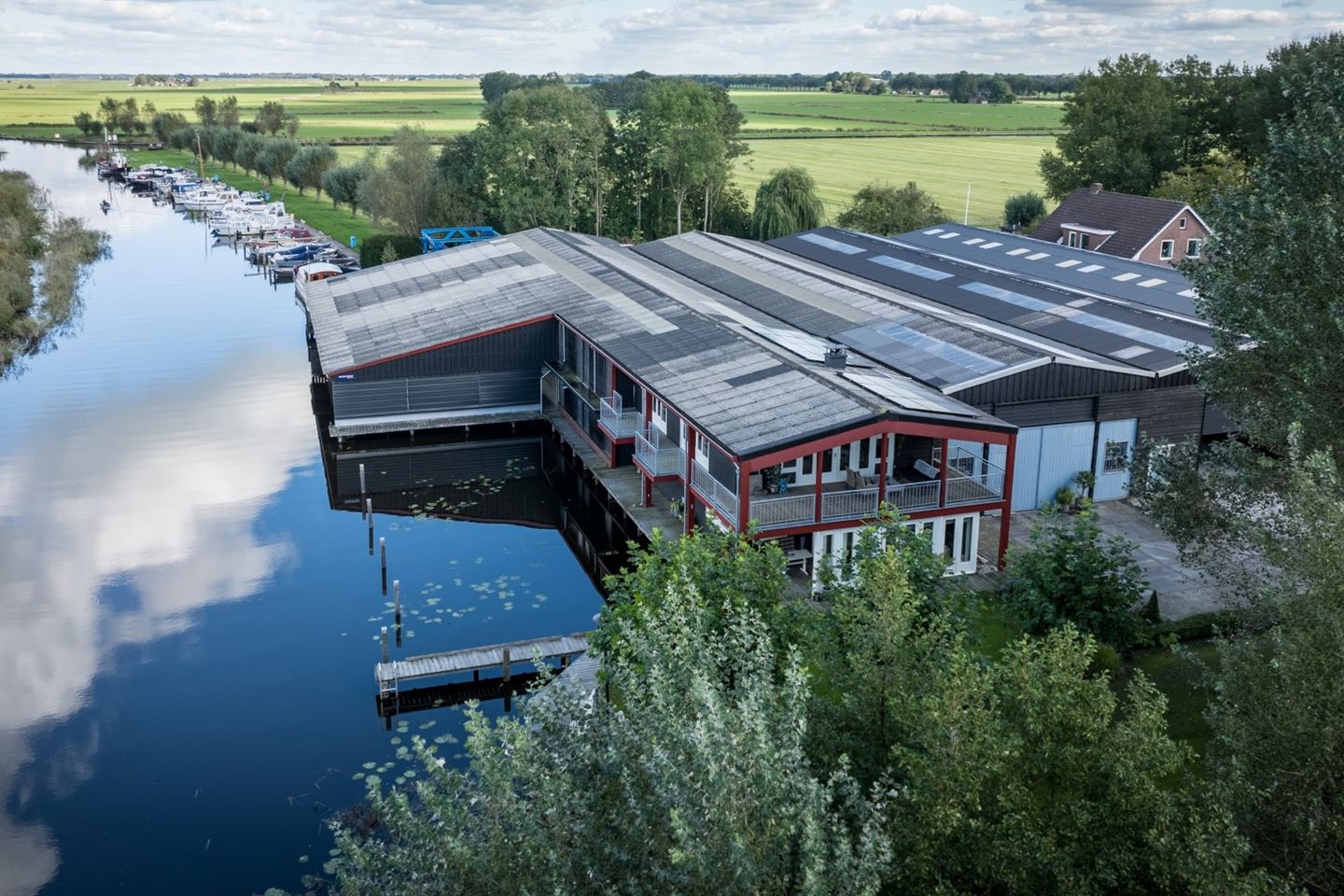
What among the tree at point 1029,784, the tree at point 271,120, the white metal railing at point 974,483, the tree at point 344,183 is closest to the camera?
the tree at point 1029,784

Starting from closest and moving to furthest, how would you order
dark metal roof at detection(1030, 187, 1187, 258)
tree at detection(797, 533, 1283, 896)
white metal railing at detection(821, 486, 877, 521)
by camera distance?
tree at detection(797, 533, 1283, 896)
white metal railing at detection(821, 486, 877, 521)
dark metal roof at detection(1030, 187, 1187, 258)

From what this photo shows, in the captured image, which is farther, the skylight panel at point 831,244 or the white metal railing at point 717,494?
the skylight panel at point 831,244

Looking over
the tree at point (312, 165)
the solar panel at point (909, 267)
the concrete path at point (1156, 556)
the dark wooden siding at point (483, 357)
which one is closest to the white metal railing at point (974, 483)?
the concrete path at point (1156, 556)

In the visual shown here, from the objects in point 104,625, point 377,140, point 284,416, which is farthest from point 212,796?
point 377,140

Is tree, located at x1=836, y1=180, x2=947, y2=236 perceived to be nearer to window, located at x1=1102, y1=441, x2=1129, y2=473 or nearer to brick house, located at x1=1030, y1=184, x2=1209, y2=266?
brick house, located at x1=1030, y1=184, x2=1209, y2=266

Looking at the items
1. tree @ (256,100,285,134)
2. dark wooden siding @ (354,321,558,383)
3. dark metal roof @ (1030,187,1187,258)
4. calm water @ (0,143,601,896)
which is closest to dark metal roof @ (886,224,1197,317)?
dark metal roof @ (1030,187,1187,258)

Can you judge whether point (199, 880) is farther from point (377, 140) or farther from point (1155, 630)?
point (377, 140)

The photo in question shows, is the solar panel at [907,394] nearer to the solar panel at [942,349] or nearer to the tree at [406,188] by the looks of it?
the solar panel at [942,349]
